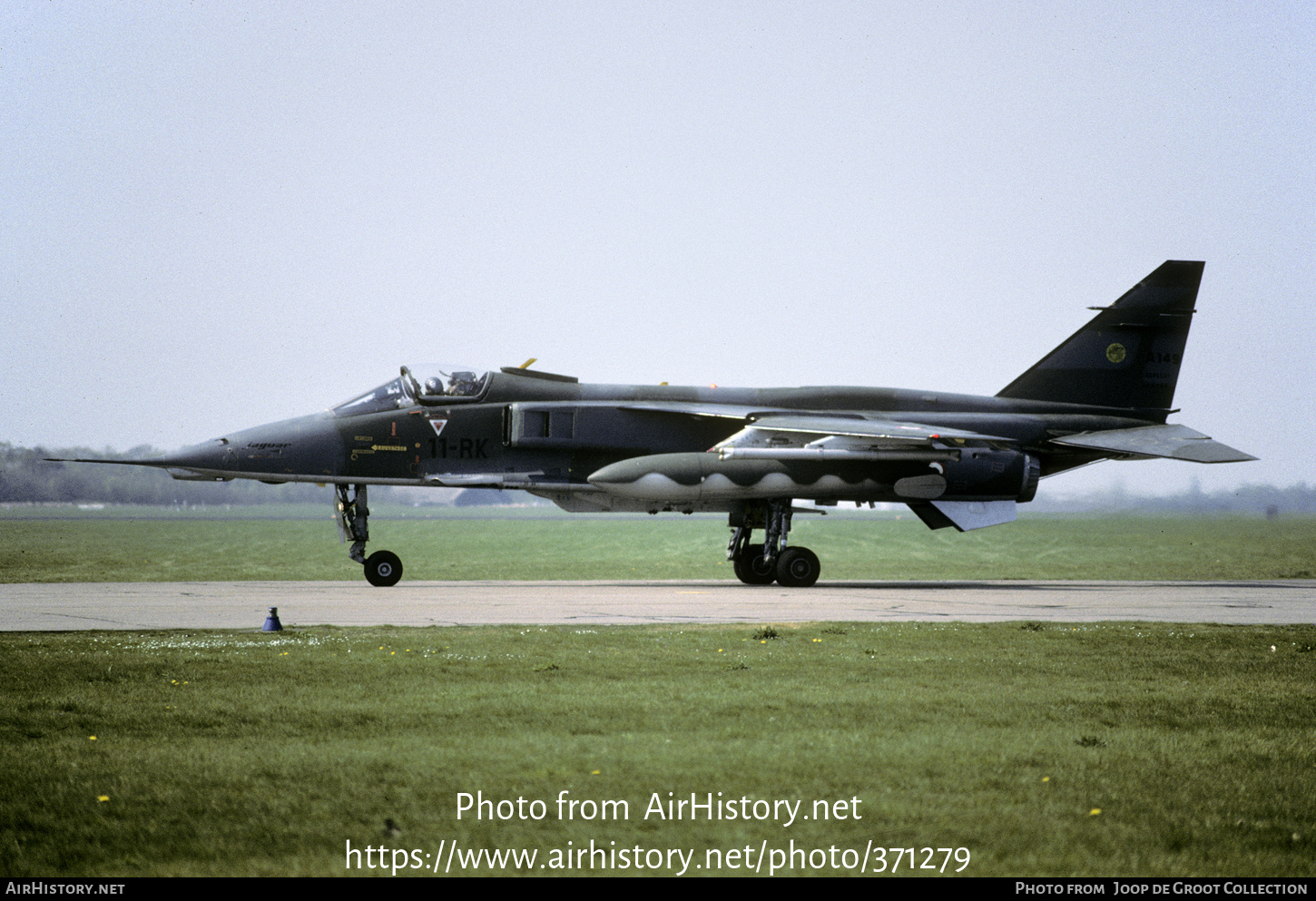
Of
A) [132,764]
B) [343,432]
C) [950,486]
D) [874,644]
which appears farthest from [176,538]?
[132,764]

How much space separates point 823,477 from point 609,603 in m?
6.14

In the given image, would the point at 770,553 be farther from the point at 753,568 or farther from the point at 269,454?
the point at 269,454

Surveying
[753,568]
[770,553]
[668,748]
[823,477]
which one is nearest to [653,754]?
[668,748]

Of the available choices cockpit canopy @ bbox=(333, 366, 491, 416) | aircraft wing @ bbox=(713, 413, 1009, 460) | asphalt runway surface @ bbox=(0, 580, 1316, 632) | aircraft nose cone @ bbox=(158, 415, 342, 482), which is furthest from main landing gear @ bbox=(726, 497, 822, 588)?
aircraft nose cone @ bbox=(158, 415, 342, 482)

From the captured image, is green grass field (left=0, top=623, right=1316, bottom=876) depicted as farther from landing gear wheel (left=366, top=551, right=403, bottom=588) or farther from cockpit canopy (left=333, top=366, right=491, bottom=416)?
cockpit canopy (left=333, top=366, right=491, bottom=416)

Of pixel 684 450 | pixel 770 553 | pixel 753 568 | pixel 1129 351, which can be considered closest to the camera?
pixel 770 553

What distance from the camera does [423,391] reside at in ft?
69.8

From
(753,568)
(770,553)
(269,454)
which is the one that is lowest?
(753,568)

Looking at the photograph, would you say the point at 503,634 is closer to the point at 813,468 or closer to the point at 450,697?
the point at 450,697

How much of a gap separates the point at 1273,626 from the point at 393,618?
1041 cm

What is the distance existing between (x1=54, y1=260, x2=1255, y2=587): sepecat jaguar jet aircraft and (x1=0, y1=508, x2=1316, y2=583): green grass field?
3.61 meters

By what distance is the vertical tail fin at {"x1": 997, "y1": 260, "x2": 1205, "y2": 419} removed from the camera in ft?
78.5

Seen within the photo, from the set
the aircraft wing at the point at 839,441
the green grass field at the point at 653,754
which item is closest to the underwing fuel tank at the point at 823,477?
the aircraft wing at the point at 839,441

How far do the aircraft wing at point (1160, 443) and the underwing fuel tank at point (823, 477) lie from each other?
5.67 ft
